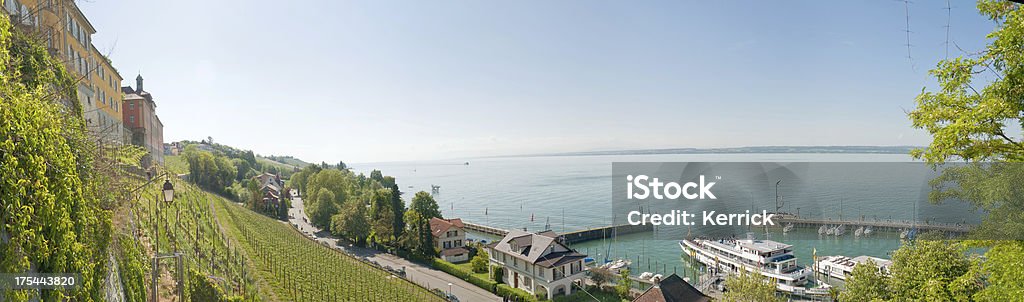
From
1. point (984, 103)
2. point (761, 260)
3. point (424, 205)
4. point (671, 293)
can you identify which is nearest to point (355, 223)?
point (424, 205)

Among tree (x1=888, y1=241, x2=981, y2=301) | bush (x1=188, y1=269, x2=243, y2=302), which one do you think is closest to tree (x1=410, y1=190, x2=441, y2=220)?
bush (x1=188, y1=269, x2=243, y2=302)

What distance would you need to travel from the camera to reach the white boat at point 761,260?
2466 cm

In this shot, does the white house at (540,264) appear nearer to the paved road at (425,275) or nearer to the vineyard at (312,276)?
the paved road at (425,275)

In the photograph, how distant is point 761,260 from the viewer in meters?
25.7

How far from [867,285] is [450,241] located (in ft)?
76.0

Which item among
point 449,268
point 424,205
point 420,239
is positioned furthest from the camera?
point 424,205

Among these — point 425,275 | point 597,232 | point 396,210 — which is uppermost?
point 396,210

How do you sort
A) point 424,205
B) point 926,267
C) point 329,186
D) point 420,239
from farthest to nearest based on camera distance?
point 329,186 < point 424,205 < point 420,239 < point 926,267

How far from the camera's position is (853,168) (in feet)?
191

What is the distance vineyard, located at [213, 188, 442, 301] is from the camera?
14502 millimetres

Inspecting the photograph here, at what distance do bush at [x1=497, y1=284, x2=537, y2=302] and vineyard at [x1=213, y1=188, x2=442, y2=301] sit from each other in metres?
3.24

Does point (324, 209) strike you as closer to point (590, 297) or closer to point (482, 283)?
point (482, 283)

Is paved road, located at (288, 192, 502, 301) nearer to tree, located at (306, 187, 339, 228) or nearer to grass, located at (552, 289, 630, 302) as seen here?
tree, located at (306, 187, 339, 228)

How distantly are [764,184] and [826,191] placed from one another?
15.6 meters
